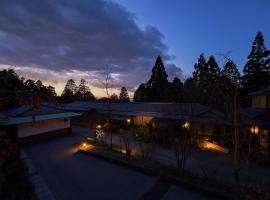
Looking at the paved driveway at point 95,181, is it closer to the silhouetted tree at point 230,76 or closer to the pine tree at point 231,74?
the silhouetted tree at point 230,76

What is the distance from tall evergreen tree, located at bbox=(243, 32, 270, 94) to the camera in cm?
2911

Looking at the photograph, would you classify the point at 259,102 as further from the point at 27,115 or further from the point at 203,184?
the point at 27,115

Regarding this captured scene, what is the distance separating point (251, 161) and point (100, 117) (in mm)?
19012

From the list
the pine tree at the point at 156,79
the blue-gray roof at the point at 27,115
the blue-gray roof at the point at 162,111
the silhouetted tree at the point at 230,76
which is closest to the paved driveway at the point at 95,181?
the silhouetted tree at the point at 230,76

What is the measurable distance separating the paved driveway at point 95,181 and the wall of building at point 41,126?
18.3ft

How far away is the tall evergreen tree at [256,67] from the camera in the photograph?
95.5 ft

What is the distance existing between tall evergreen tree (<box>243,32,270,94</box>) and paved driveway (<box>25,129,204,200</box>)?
94.1 feet

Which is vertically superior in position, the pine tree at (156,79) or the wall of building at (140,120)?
the pine tree at (156,79)

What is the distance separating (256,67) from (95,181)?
32811 mm

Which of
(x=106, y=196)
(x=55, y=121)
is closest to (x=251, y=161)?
(x=106, y=196)

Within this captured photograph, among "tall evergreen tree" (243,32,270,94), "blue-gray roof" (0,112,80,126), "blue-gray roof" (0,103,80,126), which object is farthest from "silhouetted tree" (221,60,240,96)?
"tall evergreen tree" (243,32,270,94)

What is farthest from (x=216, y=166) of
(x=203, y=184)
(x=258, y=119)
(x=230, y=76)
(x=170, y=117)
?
(x=170, y=117)

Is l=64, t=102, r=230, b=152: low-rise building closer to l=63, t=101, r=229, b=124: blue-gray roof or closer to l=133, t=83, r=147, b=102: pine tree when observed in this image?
l=63, t=101, r=229, b=124: blue-gray roof

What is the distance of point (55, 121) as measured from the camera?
1881 centimetres
